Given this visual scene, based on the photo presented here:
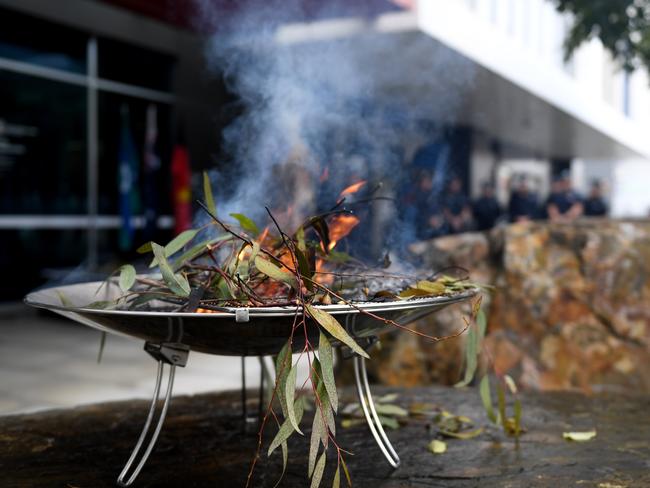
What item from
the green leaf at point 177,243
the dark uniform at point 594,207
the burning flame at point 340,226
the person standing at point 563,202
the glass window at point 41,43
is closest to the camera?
the green leaf at point 177,243

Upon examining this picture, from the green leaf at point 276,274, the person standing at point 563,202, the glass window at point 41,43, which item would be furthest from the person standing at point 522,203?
the green leaf at point 276,274

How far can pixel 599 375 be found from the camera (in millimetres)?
4391

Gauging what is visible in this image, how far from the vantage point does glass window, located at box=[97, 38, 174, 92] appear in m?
10.8

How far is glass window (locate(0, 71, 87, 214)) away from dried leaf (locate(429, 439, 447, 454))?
26.9ft

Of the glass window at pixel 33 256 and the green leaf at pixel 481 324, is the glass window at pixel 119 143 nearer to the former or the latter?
the glass window at pixel 33 256

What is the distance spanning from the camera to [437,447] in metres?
2.60

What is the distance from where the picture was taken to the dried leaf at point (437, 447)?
259cm

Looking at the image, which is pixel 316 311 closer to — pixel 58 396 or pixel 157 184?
pixel 58 396

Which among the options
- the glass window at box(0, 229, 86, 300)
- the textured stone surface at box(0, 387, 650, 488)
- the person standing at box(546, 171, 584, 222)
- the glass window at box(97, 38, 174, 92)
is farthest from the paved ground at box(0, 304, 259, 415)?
the person standing at box(546, 171, 584, 222)

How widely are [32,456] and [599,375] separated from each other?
3342 mm

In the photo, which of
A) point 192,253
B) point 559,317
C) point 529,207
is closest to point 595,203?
point 529,207

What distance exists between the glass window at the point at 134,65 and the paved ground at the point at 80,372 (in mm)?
4705

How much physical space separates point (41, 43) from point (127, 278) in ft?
28.8

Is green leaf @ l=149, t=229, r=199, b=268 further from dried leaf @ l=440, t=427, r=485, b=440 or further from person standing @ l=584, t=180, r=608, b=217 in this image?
person standing @ l=584, t=180, r=608, b=217
